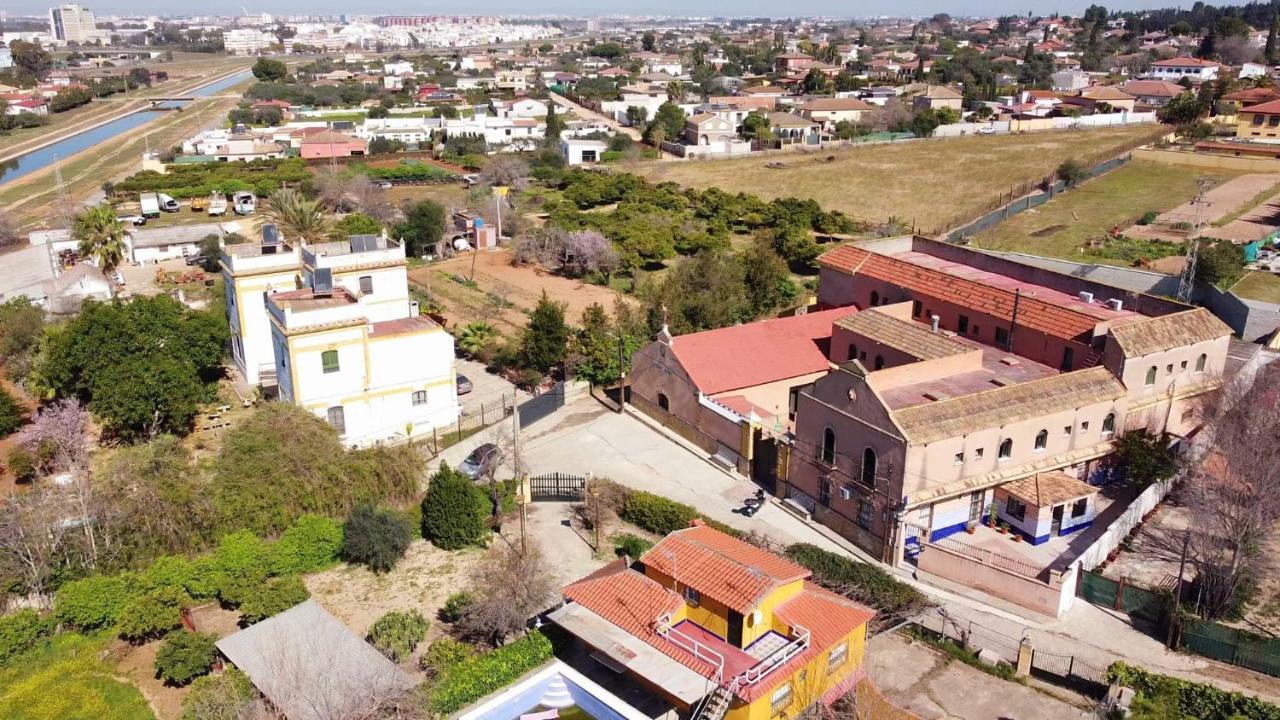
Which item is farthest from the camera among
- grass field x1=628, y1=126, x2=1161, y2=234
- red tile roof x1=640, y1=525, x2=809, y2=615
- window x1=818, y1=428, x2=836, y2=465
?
grass field x1=628, y1=126, x2=1161, y2=234

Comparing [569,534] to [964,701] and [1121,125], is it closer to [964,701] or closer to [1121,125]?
[964,701]

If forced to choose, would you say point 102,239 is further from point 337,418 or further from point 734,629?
point 734,629

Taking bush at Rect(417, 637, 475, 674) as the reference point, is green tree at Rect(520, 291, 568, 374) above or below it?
above

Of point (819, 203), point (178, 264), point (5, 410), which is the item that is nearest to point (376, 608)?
point (5, 410)

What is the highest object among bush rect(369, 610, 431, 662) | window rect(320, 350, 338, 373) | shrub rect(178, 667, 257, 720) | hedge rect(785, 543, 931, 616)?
window rect(320, 350, 338, 373)

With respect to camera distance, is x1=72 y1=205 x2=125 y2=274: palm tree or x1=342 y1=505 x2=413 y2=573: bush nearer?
x1=342 y1=505 x2=413 y2=573: bush

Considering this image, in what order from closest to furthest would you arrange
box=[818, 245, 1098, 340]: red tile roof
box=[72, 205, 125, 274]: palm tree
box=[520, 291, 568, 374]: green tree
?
box=[818, 245, 1098, 340]: red tile roof, box=[520, 291, 568, 374]: green tree, box=[72, 205, 125, 274]: palm tree

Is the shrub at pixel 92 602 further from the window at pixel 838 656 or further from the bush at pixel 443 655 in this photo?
the window at pixel 838 656

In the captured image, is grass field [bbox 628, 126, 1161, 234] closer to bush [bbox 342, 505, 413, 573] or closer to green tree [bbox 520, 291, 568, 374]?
green tree [bbox 520, 291, 568, 374]

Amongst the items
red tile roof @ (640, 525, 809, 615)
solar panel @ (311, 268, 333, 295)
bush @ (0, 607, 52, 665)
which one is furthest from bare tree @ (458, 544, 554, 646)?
solar panel @ (311, 268, 333, 295)
